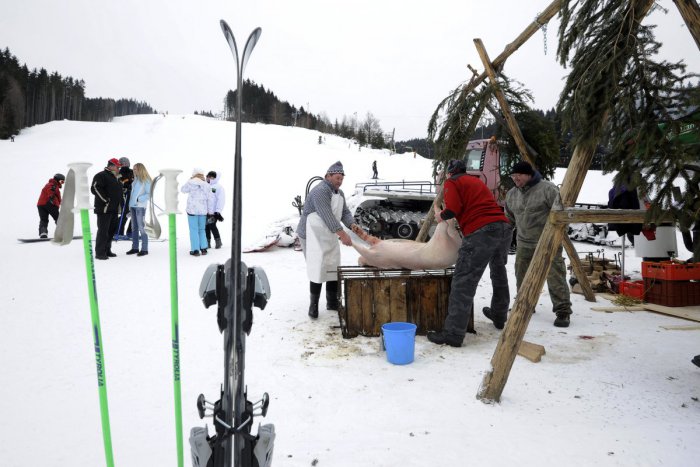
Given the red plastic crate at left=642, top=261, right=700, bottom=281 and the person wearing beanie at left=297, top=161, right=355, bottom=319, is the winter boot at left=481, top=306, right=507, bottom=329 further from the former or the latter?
the red plastic crate at left=642, top=261, right=700, bottom=281

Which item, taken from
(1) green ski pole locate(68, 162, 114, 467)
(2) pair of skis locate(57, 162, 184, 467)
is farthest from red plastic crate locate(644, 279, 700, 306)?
(1) green ski pole locate(68, 162, 114, 467)

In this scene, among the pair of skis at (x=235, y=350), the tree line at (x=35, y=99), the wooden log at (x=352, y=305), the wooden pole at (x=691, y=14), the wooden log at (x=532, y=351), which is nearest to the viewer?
the pair of skis at (x=235, y=350)

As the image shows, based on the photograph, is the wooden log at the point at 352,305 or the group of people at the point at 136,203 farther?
the group of people at the point at 136,203

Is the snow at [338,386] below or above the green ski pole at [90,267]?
below

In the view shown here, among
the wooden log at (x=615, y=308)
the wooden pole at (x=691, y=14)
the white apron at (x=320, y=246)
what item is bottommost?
the wooden log at (x=615, y=308)

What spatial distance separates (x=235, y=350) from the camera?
1531 millimetres

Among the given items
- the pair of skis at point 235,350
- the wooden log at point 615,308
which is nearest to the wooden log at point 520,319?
the pair of skis at point 235,350

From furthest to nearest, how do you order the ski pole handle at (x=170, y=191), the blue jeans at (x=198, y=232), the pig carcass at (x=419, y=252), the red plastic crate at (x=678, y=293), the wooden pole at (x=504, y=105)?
the blue jeans at (x=198, y=232)
the wooden pole at (x=504, y=105)
the red plastic crate at (x=678, y=293)
the pig carcass at (x=419, y=252)
the ski pole handle at (x=170, y=191)

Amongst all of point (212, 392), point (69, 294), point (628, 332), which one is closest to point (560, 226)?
point (628, 332)

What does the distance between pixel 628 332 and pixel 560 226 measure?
2.38 metres

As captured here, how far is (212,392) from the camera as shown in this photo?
→ 307 centimetres

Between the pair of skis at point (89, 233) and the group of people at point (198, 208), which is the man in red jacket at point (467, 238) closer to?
the pair of skis at point (89, 233)

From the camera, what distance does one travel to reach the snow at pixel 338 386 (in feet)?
7.93

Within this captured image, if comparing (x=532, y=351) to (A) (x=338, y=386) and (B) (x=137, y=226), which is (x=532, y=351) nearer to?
(A) (x=338, y=386)
